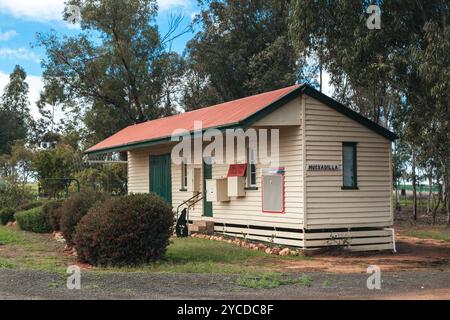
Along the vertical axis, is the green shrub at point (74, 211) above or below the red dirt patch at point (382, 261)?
above

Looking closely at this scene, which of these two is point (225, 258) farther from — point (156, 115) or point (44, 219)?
point (156, 115)

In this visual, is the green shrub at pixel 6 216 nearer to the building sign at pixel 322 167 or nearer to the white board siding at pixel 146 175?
the white board siding at pixel 146 175

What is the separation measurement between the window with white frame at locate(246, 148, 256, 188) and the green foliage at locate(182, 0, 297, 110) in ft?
58.7

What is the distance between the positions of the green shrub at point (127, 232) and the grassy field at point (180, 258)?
0.36m

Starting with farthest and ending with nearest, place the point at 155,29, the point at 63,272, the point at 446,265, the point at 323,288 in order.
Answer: the point at 155,29, the point at 446,265, the point at 63,272, the point at 323,288

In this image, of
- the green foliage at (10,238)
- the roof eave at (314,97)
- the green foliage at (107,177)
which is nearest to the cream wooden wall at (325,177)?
the roof eave at (314,97)

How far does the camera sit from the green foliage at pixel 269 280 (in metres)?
10.4

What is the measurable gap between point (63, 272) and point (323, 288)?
4.85 metres

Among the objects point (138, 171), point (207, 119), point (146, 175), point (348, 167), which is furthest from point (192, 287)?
point (138, 171)

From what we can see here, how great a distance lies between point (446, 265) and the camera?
1418cm

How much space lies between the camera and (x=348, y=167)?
663 inches

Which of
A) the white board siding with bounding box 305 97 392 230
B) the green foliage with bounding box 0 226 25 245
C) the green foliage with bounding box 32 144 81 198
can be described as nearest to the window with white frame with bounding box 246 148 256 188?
the white board siding with bounding box 305 97 392 230

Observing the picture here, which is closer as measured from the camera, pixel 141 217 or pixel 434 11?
pixel 141 217
